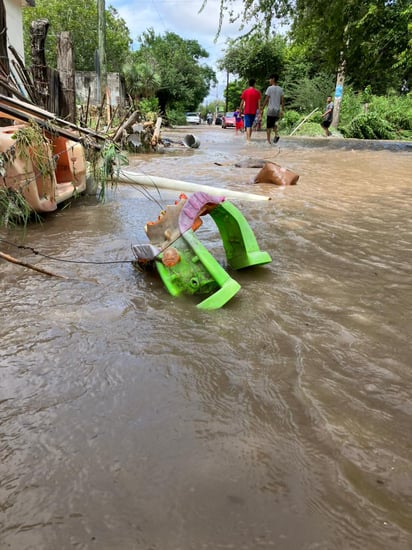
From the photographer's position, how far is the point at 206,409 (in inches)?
63.0

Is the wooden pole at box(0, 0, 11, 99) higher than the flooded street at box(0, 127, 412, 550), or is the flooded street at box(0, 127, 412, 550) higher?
the wooden pole at box(0, 0, 11, 99)

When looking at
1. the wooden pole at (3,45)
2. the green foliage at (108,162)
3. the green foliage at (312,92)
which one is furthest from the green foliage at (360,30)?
the green foliage at (312,92)

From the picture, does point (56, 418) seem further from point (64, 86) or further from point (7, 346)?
point (64, 86)

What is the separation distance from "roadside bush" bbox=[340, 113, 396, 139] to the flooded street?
18510 millimetres

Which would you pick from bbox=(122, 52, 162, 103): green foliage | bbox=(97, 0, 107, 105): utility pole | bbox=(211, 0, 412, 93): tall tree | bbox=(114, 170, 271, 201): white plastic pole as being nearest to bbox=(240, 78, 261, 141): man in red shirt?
bbox=(211, 0, 412, 93): tall tree

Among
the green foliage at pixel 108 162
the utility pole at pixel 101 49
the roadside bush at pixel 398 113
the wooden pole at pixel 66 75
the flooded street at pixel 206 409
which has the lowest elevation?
the flooded street at pixel 206 409

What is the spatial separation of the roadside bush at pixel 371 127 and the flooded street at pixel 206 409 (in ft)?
60.7

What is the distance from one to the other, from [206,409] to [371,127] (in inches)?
823

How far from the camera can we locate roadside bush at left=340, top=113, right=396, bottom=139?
19609 mm

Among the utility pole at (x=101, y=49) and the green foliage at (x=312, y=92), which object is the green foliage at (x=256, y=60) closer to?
the green foliage at (x=312, y=92)

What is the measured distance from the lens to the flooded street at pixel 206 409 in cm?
115

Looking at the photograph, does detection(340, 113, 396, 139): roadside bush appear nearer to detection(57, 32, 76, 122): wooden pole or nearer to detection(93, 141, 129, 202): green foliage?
detection(57, 32, 76, 122): wooden pole

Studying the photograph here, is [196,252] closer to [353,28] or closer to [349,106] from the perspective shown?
[353,28]

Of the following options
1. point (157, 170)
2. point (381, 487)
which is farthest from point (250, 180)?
point (381, 487)
